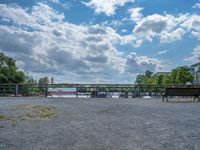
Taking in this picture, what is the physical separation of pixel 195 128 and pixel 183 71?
7745cm

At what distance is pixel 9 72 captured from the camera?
8100 centimetres

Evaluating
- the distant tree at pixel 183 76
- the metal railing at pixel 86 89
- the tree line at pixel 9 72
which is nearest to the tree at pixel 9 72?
the tree line at pixel 9 72

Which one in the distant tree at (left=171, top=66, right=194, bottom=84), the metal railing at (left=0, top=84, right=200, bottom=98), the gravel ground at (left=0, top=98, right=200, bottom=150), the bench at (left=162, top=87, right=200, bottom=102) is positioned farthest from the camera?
the distant tree at (left=171, top=66, right=194, bottom=84)

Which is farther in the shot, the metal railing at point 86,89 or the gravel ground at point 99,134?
the metal railing at point 86,89

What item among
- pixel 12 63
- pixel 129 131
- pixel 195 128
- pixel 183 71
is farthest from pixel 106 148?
pixel 12 63

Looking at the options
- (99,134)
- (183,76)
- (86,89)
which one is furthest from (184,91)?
(183,76)

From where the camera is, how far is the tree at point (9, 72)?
77.6m

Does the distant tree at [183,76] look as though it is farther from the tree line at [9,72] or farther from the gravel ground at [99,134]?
the gravel ground at [99,134]

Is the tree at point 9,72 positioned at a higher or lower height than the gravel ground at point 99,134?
higher

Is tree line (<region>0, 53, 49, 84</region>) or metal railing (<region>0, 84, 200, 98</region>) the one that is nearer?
metal railing (<region>0, 84, 200, 98</region>)

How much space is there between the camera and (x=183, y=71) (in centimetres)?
8350

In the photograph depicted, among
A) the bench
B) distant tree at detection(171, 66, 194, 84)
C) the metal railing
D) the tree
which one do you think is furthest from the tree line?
the bench

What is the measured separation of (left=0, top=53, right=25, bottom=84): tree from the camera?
77637 mm

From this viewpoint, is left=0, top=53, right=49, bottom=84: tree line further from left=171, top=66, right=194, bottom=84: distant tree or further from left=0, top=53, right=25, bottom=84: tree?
left=171, top=66, right=194, bottom=84: distant tree
